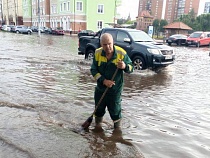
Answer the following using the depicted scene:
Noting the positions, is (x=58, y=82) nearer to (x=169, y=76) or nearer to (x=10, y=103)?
(x=10, y=103)

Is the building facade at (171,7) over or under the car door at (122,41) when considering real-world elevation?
over

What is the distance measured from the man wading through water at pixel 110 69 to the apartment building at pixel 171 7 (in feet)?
316

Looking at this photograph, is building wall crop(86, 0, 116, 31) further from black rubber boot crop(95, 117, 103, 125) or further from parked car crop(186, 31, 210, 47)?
black rubber boot crop(95, 117, 103, 125)

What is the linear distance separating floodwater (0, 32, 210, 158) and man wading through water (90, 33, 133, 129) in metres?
0.63

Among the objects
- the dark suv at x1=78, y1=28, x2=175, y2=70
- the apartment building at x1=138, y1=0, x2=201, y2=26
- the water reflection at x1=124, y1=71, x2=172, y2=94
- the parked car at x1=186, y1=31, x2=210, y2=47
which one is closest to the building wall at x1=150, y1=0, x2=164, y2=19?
the apartment building at x1=138, y1=0, x2=201, y2=26

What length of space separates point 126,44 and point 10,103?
5923 millimetres

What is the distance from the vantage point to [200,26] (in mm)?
54188

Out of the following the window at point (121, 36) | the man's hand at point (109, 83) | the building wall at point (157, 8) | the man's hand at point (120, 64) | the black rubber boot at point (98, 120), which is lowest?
the black rubber boot at point (98, 120)

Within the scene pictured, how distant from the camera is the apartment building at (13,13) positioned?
87.0m

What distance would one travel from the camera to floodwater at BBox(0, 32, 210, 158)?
11.9 ft

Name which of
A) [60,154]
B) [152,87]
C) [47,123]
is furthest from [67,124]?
A: [152,87]

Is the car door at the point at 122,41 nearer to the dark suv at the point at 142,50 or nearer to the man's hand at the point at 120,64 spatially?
the dark suv at the point at 142,50

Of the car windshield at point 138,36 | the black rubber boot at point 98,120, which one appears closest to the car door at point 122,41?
the car windshield at point 138,36

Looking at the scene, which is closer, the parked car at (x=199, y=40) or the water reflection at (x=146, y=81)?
the water reflection at (x=146, y=81)
